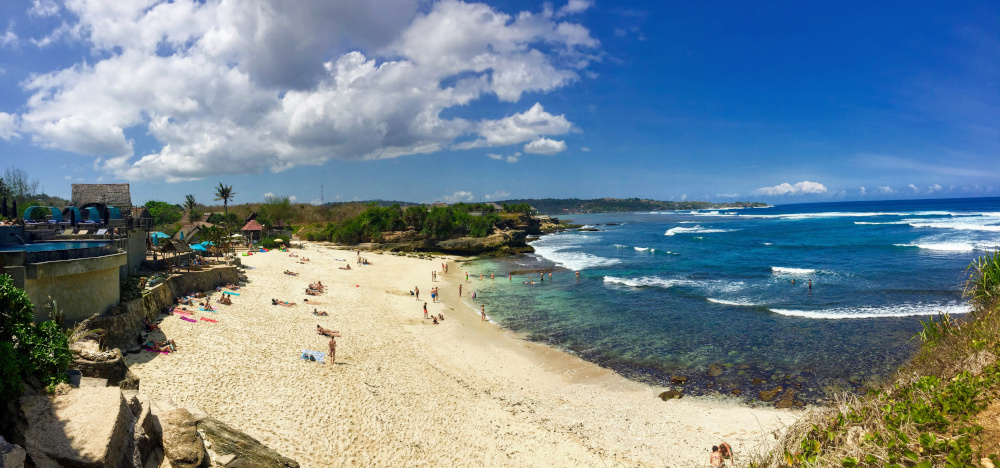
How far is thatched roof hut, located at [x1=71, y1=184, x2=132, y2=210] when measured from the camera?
71.2 ft

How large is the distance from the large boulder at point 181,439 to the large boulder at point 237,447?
0.34 metres

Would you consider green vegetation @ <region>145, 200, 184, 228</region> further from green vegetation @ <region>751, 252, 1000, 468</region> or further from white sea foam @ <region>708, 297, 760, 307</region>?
green vegetation @ <region>751, 252, 1000, 468</region>

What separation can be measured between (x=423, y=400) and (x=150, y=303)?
10950mm

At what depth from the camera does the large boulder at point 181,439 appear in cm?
715

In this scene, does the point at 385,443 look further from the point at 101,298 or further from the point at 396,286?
the point at 396,286

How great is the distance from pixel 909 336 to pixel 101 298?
30.5m

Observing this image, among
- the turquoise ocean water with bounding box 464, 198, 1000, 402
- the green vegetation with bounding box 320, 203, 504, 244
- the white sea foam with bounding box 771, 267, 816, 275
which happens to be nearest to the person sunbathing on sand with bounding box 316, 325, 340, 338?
the turquoise ocean water with bounding box 464, 198, 1000, 402

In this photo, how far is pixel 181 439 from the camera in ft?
24.5

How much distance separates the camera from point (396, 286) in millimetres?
33219

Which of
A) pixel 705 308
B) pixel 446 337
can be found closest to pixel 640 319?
pixel 705 308

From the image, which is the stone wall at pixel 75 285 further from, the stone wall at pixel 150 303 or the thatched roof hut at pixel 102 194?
the thatched roof hut at pixel 102 194

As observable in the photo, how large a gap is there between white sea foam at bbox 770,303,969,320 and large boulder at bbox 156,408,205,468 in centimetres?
2648

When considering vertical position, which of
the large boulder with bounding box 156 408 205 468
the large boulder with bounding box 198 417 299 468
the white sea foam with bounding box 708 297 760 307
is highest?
the large boulder with bounding box 156 408 205 468

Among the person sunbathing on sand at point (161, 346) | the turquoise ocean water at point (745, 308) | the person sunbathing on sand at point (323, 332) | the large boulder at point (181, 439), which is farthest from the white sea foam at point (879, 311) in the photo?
the person sunbathing on sand at point (161, 346)
